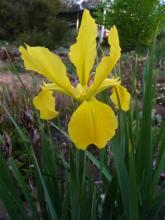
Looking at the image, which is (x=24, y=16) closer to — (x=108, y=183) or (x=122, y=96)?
(x=108, y=183)

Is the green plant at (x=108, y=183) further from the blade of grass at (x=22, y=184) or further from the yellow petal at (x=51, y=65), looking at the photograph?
the yellow petal at (x=51, y=65)

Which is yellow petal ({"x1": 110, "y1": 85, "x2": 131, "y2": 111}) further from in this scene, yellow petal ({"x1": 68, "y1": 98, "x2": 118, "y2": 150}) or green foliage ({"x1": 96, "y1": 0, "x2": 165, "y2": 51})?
green foliage ({"x1": 96, "y1": 0, "x2": 165, "y2": 51})

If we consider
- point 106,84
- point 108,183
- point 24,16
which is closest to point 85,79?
point 106,84

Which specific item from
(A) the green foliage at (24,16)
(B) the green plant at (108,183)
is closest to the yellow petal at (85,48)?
(B) the green plant at (108,183)

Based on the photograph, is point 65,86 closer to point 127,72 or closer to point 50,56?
point 50,56

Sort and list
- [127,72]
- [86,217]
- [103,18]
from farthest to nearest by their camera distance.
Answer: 1. [103,18]
2. [127,72]
3. [86,217]

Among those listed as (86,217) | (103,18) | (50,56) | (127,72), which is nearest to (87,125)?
(50,56)
